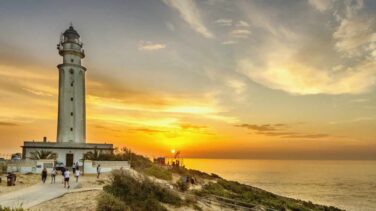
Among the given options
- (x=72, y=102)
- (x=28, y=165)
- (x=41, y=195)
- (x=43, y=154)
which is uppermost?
(x=72, y=102)

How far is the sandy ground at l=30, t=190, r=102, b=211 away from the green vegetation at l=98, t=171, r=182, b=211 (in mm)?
599

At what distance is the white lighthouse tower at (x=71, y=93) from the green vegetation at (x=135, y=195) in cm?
1921

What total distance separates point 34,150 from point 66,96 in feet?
24.0

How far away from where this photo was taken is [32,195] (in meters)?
18.8

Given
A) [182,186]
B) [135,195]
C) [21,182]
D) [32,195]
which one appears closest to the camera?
[32,195]

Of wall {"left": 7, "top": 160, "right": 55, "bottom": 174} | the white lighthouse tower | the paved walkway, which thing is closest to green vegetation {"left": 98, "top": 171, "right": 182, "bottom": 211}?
the paved walkway

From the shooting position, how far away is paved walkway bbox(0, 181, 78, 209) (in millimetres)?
16409

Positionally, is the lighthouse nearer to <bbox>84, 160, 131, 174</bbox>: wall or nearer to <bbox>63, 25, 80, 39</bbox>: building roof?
<bbox>63, 25, 80, 39</bbox>: building roof

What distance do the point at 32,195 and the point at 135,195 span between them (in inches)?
229

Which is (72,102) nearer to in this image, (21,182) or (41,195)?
(21,182)

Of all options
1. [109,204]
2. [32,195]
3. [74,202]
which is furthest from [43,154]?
[109,204]

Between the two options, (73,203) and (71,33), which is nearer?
(73,203)

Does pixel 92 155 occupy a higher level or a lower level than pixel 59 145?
lower

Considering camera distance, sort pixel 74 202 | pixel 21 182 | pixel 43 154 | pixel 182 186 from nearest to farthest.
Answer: pixel 74 202 < pixel 21 182 < pixel 182 186 < pixel 43 154
